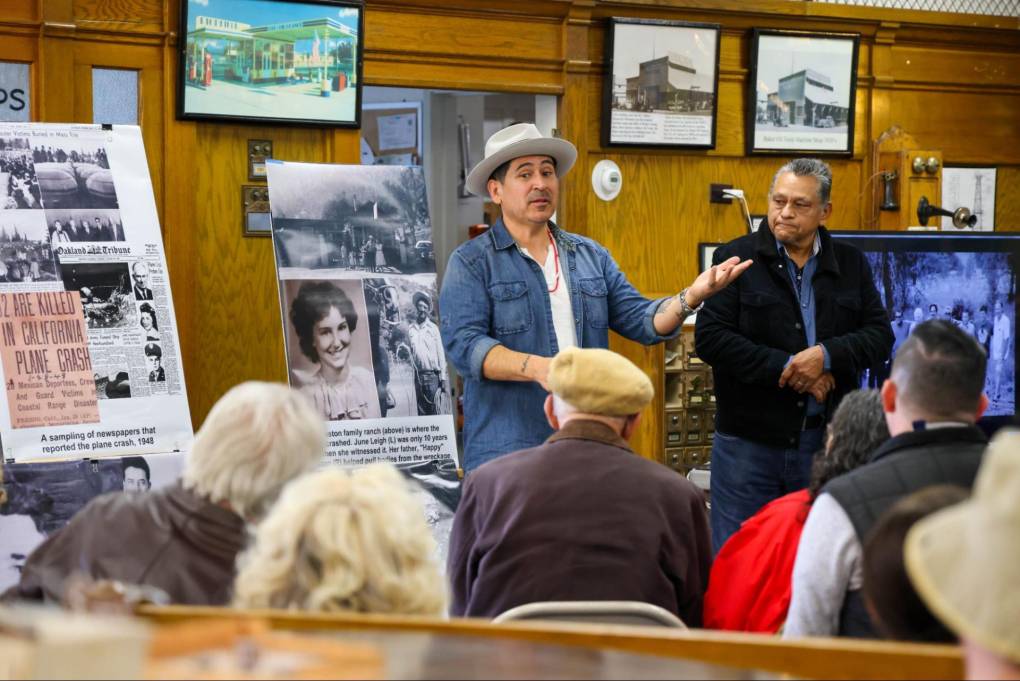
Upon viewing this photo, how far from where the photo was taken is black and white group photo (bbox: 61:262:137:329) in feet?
13.9

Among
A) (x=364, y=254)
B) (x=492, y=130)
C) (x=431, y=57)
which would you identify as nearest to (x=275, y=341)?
(x=364, y=254)

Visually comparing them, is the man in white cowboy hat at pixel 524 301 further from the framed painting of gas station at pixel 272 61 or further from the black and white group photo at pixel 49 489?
the framed painting of gas station at pixel 272 61

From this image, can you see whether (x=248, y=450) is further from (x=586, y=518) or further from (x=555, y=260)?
(x=555, y=260)

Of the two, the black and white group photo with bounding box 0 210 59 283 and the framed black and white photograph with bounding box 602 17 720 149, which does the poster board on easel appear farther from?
the black and white group photo with bounding box 0 210 59 283

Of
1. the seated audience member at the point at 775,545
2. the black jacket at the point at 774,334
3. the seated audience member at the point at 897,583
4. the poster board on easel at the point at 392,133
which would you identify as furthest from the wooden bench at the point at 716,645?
the poster board on easel at the point at 392,133

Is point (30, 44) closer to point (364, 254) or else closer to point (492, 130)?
point (364, 254)

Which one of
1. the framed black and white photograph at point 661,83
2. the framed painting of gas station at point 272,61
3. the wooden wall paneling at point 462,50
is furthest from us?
the framed black and white photograph at point 661,83

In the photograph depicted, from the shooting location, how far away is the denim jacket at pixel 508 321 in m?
3.95

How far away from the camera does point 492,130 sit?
8.52 m

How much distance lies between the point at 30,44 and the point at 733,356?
3.07 meters

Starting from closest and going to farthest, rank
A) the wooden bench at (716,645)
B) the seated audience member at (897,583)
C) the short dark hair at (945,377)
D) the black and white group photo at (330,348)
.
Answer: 1. the wooden bench at (716,645)
2. the seated audience member at (897,583)
3. the short dark hair at (945,377)
4. the black and white group photo at (330,348)

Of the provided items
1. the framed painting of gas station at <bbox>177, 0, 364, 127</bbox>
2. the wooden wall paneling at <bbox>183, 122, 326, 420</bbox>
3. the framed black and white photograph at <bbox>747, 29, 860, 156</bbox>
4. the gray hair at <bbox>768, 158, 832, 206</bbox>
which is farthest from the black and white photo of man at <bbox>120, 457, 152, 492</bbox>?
the framed black and white photograph at <bbox>747, 29, 860, 156</bbox>

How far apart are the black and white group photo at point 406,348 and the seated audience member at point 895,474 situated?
2478mm

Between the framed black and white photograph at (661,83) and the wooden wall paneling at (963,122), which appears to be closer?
the framed black and white photograph at (661,83)
